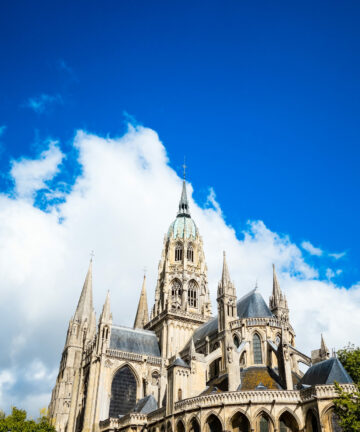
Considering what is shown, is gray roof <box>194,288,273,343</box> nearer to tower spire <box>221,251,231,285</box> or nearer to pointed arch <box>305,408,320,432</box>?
tower spire <box>221,251,231,285</box>

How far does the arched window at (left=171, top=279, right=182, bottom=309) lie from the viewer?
56347mm

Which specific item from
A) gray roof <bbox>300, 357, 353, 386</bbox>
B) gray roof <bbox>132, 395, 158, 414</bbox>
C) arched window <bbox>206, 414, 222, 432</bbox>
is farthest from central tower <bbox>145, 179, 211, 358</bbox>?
gray roof <bbox>300, 357, 353, 386</bbox>

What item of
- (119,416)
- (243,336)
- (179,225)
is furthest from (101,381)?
(179,225)

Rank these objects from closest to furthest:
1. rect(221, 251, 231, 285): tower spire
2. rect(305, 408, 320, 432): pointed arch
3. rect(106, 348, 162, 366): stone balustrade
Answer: rect(305, 408, 320, 432): pointed arch, rect(221, 251, 231, 285): tower spire, rect(106, 348, 162, 366): stone balustrade

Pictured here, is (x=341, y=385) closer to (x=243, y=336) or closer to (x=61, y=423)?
(x=243, y=336)

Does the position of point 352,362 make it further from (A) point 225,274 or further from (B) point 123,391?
(B) point 123,391

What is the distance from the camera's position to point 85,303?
71062 millimetres

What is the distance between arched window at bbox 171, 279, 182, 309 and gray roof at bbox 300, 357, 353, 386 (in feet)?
84.3

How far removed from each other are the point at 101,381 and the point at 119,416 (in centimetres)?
370

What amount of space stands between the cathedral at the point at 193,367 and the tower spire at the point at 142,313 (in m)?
8.34

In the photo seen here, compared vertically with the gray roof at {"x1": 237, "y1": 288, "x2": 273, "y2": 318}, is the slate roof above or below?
below

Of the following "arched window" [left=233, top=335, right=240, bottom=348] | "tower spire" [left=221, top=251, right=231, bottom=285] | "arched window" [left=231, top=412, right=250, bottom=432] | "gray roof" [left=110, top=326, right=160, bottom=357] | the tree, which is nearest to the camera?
the tree

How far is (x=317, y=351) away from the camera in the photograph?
46.7 m

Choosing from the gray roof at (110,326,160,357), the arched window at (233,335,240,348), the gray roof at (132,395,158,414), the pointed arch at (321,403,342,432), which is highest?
the gray roof at (110,326,160,357)
